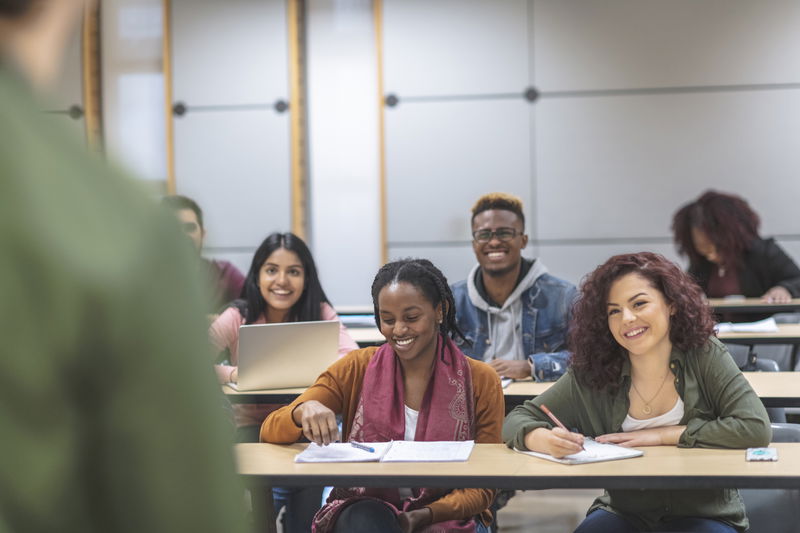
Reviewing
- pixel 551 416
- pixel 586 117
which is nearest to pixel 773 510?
pixel 551 416

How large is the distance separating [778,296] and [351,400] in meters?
3.08

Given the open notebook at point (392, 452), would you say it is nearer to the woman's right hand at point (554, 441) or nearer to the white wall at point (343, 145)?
the woman's right hand at point (554, 441)

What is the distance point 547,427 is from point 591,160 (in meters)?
4.02

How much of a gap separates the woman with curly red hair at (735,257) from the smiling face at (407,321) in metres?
2.82

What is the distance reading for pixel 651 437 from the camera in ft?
8.15

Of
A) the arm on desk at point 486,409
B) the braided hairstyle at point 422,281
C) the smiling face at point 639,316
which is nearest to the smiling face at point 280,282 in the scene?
the braided hairstyle at point 422,281

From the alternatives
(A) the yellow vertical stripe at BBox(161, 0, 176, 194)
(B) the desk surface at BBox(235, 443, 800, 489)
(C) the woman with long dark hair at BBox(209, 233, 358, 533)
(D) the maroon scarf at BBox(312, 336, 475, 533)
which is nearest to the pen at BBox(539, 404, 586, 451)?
(B) the desk surface at BBox(235, 443, 800, 489)

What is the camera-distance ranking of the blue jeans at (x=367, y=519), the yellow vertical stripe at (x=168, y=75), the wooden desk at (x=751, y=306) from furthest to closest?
1. the yellow vertical stripe at (x=168, y=75)
2. the wooden desk at (x=751, y=306)
3. the blue jeans at (x=367, y=519)

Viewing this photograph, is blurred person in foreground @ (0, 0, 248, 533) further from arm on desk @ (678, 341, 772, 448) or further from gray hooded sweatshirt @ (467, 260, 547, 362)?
gray hooded sweatshirt @ (467, 260, 547, 362)

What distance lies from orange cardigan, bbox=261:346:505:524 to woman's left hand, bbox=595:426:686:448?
40 centimetres

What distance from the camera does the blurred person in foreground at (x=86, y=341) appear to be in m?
0.30

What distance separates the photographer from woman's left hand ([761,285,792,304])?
4959 mm

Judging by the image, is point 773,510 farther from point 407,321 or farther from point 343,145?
point 343,145

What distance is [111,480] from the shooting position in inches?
12.7
